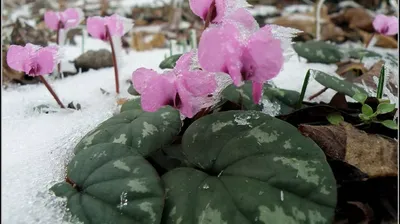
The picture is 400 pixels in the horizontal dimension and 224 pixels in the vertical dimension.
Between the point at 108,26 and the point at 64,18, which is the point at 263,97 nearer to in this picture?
the point at 108,26

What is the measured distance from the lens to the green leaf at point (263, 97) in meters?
1.04

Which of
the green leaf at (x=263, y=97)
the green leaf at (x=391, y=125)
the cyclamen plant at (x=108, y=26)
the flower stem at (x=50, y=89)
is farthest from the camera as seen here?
the cyclamen plant at (x=108, y=26)

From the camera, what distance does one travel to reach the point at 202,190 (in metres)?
0.79

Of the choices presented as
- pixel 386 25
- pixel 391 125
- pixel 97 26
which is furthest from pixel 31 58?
pixel 386 25

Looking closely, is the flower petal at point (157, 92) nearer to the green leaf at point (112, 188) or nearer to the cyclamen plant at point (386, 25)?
the green leaf at point (112, 188)

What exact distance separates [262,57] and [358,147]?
1.08 ft

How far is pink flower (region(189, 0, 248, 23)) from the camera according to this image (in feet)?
3.02

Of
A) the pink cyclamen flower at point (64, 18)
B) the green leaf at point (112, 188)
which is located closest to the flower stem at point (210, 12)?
the green leaf at point (112, 188)

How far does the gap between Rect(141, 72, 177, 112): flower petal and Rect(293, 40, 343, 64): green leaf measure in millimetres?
927

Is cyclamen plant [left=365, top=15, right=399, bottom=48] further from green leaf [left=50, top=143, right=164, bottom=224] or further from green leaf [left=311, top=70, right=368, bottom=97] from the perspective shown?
green leaf [left=50, top=143, right=164, bottom=224]

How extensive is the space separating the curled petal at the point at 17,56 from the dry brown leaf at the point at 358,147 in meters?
0.69

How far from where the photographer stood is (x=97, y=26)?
1.35 metres

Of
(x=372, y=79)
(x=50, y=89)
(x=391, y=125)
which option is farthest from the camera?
(x=372, y=79)

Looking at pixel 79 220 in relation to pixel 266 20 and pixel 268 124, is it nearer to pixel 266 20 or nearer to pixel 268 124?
pixel 268 124
